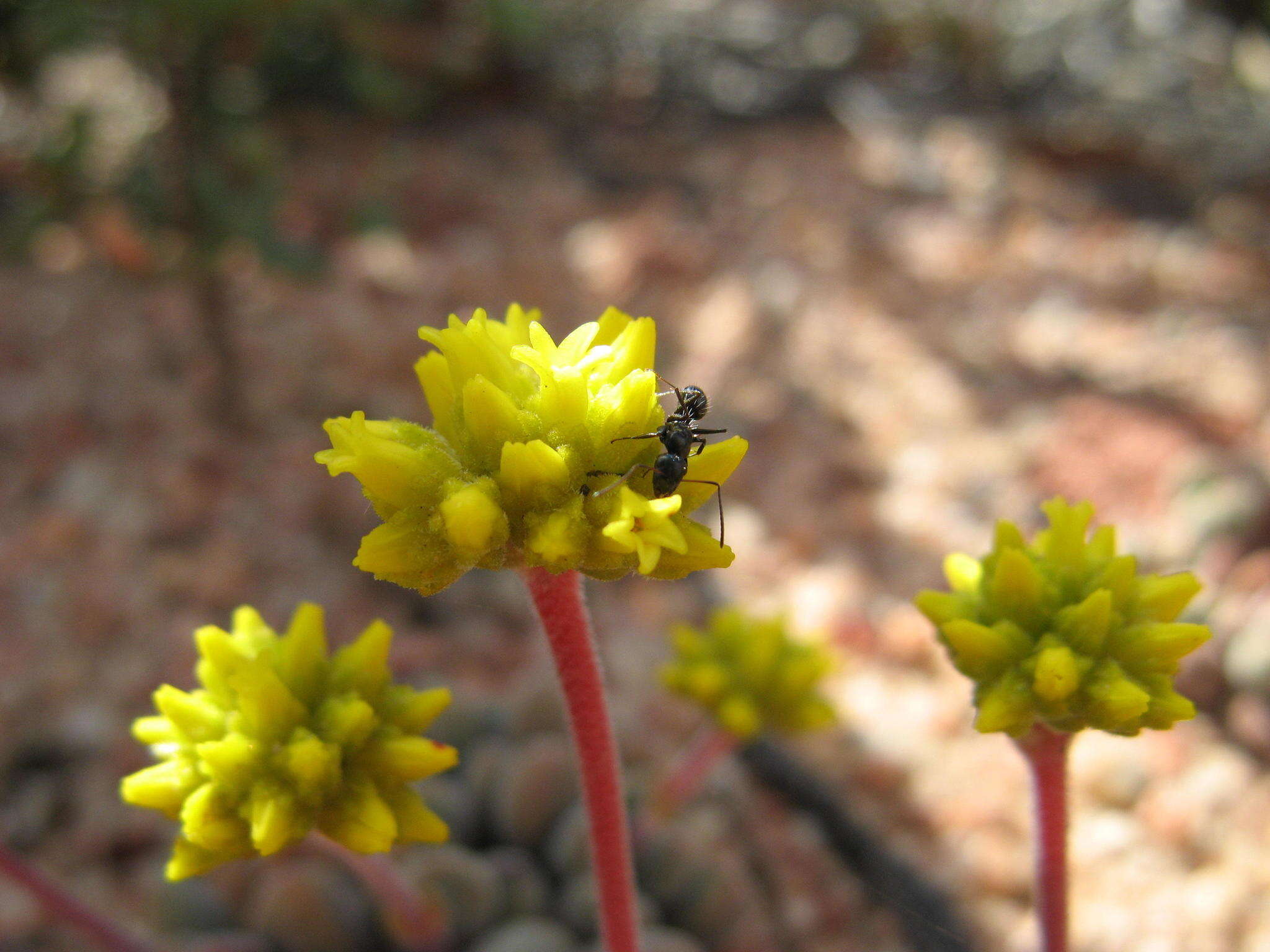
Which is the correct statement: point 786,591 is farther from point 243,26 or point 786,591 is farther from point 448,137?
point 448,137

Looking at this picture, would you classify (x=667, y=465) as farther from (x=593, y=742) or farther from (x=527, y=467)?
(x=593, y=742)

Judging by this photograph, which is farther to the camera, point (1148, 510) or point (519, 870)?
point (1148, 510)

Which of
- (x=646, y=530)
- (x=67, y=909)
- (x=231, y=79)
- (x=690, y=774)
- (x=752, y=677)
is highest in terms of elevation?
(x=231, y=79)

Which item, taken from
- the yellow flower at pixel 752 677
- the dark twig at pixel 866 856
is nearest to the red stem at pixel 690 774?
the yellow flower at pixel 752 677

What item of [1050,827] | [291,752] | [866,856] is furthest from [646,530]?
[866,856]

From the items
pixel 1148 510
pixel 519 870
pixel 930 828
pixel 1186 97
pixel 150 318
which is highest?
pixel 1186 97

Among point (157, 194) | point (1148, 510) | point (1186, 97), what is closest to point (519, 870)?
point (1148, 510)
